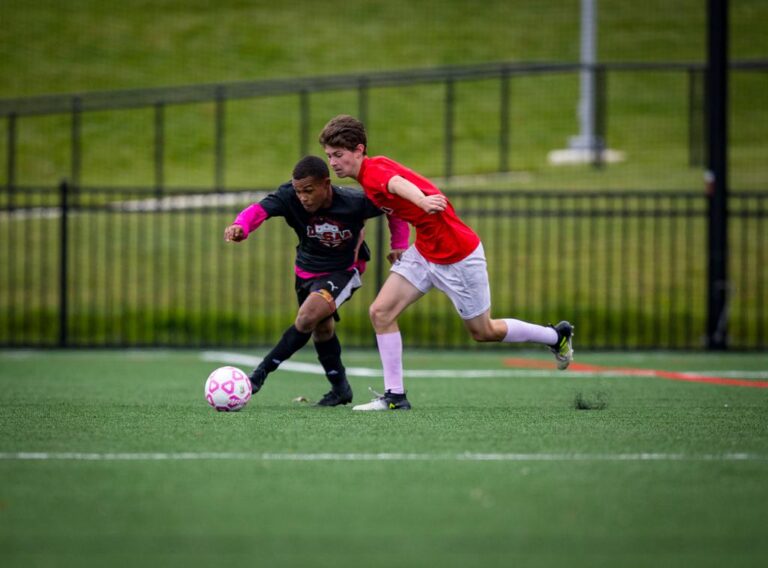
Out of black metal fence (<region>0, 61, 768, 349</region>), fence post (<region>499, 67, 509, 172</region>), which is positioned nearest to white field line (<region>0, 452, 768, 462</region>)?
black metal fence (<region>0, 61, 768, 349</region>)

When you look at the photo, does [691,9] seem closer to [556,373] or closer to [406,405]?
[556,373]

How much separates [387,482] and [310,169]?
2.88 m

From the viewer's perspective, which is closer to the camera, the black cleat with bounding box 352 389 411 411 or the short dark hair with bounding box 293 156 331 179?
the short dark hair with bounding box 293 156 331 179

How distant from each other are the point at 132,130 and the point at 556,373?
24218mm

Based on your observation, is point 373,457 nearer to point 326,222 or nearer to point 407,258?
point 407,258

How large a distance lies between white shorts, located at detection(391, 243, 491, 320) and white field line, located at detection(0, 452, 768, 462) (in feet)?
6.54

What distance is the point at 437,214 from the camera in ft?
24.2

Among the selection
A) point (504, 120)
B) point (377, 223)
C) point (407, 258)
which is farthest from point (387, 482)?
point (504, 120)

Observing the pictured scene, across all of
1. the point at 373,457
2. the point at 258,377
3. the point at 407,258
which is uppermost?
the point at 407,258

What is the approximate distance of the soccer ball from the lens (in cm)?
731

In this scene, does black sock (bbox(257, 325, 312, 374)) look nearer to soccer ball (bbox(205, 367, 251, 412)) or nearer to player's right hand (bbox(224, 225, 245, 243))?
soccer ball (bbox(205, 367, 251, 412))

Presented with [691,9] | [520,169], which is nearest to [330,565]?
[520,169]

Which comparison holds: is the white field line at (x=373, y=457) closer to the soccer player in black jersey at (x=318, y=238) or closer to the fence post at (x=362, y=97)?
the soccer player in black jersey at (x=318, y=238)

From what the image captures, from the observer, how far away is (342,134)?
23.7 feet
